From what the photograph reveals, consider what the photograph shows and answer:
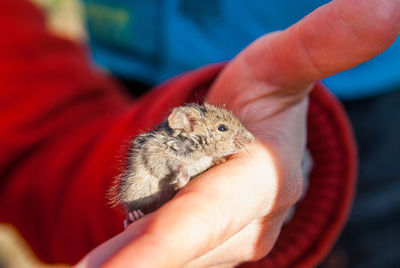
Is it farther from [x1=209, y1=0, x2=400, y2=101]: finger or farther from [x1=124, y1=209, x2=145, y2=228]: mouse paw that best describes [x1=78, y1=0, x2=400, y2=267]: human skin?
[x1=124, y1=209, x2=145, y2=228]: mouse paw

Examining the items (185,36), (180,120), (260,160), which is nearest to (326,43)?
(260,160)

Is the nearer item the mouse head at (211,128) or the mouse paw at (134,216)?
the mouse paw at (134,216)

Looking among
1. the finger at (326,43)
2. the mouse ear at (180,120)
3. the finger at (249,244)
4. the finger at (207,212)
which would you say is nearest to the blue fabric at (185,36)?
the finger at (326,43)

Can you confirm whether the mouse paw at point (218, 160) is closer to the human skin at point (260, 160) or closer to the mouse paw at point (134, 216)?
the human skin at point (260, 160)

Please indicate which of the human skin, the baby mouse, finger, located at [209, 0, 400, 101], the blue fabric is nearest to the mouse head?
the baby mouse

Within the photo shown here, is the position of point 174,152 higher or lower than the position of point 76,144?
lower

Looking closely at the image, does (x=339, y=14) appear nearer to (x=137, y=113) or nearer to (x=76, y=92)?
(x=137, y=113)

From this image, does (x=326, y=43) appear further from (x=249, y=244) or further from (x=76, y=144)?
(x=76, y=144)
